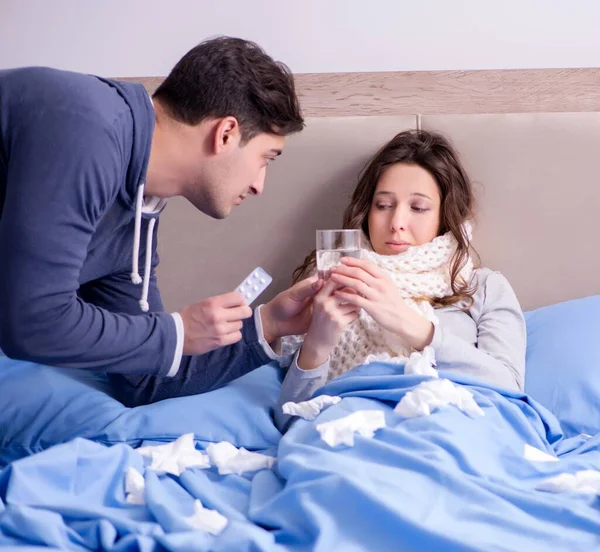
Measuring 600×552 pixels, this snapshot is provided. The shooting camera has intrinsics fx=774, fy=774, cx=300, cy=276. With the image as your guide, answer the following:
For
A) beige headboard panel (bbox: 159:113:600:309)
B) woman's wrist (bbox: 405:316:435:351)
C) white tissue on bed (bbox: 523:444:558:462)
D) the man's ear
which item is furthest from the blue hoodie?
beige headboard panel (bbox: 159:113:600:309)

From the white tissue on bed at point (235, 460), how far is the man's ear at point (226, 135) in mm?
518

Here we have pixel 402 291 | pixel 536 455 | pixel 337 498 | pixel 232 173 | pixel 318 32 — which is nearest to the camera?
pixel 337 498

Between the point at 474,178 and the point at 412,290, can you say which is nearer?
the point at 412,290

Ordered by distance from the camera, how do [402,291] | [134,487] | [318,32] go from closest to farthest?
[134,487], [402,291], [318,32]

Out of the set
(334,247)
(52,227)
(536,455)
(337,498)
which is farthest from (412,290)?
(52,227)

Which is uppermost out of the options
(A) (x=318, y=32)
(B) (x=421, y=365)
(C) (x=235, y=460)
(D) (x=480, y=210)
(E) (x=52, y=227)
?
(A) (x=318, y=32)

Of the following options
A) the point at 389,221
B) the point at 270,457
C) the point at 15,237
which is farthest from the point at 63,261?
the point at 389,221

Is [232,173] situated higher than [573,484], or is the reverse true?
[232,173]

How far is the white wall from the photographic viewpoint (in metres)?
2.09

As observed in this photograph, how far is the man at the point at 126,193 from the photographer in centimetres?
111

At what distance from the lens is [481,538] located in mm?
967

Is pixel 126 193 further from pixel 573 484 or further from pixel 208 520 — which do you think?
pixel 573 484

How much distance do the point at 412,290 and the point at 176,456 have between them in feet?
2.27

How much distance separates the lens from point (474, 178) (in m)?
2.01
